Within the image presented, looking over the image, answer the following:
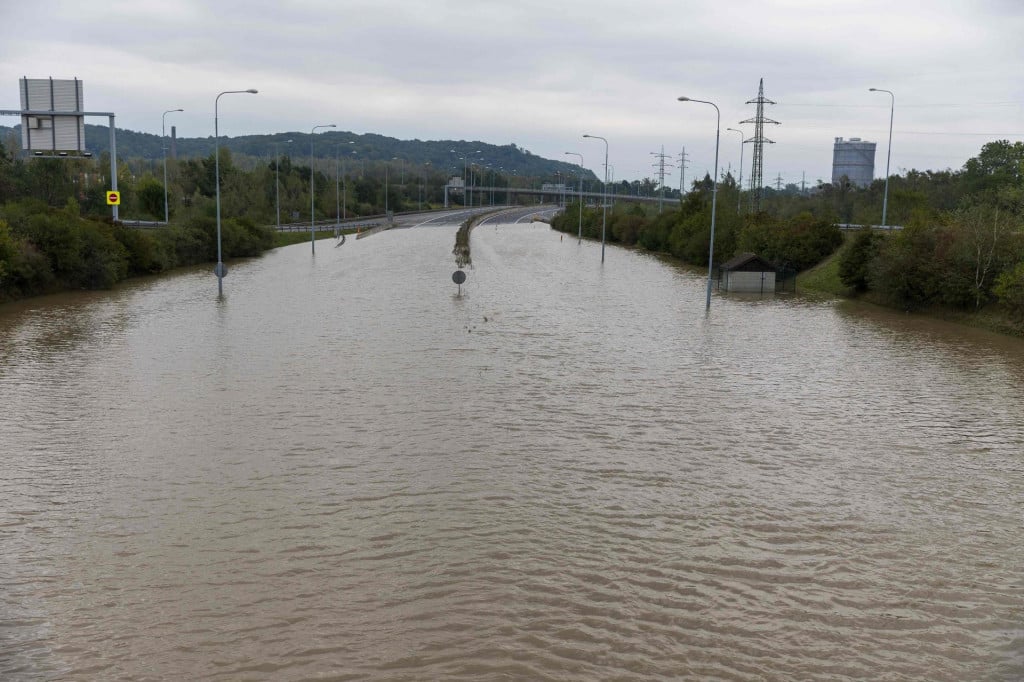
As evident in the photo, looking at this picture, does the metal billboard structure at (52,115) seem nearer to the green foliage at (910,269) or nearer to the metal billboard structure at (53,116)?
the metal billboard structure at (53,116)

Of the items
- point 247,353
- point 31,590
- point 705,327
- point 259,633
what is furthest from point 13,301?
point 259,633

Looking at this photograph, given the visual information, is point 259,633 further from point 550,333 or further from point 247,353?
point 550,333

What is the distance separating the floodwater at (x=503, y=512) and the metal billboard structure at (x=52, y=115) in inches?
967

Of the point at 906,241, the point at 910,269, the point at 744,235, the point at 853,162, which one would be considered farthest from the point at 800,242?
the point at 853,162

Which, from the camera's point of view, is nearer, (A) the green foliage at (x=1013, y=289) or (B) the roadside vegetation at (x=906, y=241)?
(A) the green foliage at (x=1013, y=289)

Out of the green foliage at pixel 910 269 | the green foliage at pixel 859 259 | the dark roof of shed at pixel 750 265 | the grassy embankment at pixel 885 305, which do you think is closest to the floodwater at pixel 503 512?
the grassy embankment at pixel 885 305

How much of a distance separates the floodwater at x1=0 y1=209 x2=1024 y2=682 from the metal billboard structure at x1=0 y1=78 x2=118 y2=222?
80.6ft

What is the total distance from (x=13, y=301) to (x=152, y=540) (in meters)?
33.6

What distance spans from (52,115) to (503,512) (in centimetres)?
4539

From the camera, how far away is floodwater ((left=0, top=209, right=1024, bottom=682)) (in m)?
9.10

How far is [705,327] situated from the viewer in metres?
34.7

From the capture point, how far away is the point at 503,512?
13.0 m

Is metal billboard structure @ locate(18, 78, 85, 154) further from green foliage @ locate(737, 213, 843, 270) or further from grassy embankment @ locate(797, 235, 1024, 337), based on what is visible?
green foliage @ locate(737, 213, 843, 270)

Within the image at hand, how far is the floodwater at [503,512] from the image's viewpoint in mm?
9102
